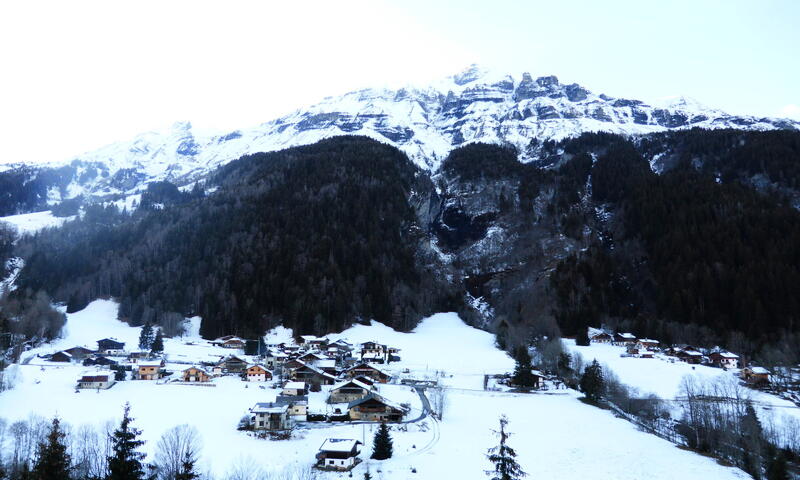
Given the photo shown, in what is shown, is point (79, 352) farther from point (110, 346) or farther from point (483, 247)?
point (483, 247)

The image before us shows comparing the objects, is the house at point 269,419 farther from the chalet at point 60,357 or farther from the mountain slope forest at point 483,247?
the mountain slope forest at point 483,247

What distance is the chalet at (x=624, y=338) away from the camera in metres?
102

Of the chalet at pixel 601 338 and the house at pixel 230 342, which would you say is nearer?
the house at pixel 230 342

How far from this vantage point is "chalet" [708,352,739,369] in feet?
275

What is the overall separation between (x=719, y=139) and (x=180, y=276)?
583 feet

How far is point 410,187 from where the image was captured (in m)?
188

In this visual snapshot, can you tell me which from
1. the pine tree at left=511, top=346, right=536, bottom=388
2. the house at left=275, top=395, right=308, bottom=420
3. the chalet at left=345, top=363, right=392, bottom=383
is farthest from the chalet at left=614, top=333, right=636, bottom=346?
the house at left=275, top=395, right=308, bottom=420

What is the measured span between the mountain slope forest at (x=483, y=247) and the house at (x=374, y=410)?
55.6 meters

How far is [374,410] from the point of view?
181 feet

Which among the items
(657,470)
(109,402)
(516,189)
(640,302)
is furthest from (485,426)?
(516,189)

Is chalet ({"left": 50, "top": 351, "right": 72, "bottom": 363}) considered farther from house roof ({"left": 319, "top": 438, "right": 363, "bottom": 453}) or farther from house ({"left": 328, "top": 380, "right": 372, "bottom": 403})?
house roof ({"left": 319, "top": 438, "right": 363, "bottom": 453})

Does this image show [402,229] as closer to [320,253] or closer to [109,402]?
[320,253]

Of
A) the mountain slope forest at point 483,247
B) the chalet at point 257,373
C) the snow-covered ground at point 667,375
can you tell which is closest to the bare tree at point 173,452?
the chalet at point 257,373

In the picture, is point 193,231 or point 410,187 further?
point 410,187
